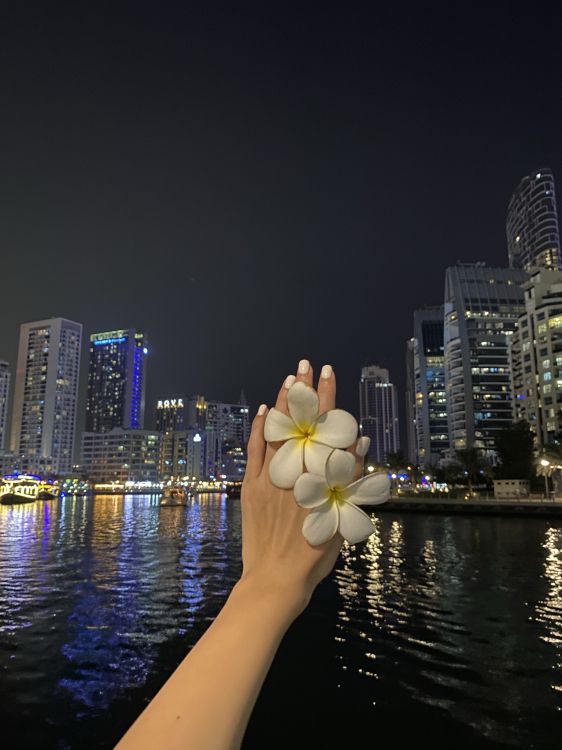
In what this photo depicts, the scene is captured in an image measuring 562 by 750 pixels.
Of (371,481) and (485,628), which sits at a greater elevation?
(371,481)

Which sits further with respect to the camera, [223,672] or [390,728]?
[390,728]

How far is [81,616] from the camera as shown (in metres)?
14.0

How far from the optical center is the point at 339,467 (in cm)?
187

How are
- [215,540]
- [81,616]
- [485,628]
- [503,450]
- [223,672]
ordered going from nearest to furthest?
[223,672]
[485,628]
[81,616]
[215,540]
[503,450]

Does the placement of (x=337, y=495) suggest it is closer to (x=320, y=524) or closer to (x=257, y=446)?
(x=320, y=524)

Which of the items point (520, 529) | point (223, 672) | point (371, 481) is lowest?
point (520, 529)

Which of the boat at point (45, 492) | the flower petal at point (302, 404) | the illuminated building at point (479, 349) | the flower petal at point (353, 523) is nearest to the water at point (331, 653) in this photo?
the flower petal at point (353, 523)

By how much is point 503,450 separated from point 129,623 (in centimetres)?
8611

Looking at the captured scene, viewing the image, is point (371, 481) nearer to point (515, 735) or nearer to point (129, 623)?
point (515, 735)

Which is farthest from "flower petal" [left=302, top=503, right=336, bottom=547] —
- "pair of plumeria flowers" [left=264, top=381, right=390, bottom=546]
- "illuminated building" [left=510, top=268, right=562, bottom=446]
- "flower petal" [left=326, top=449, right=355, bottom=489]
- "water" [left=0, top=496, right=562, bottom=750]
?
"illuminated building" [left=510, top=268, right=562, bottom=446]

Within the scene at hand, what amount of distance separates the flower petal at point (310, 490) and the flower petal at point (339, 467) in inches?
1.4

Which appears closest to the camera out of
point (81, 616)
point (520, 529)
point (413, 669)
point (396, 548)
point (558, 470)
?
point (413, 669)

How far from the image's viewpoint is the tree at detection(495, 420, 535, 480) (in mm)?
84938

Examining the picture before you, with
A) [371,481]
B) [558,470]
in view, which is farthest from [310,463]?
[558,470]
